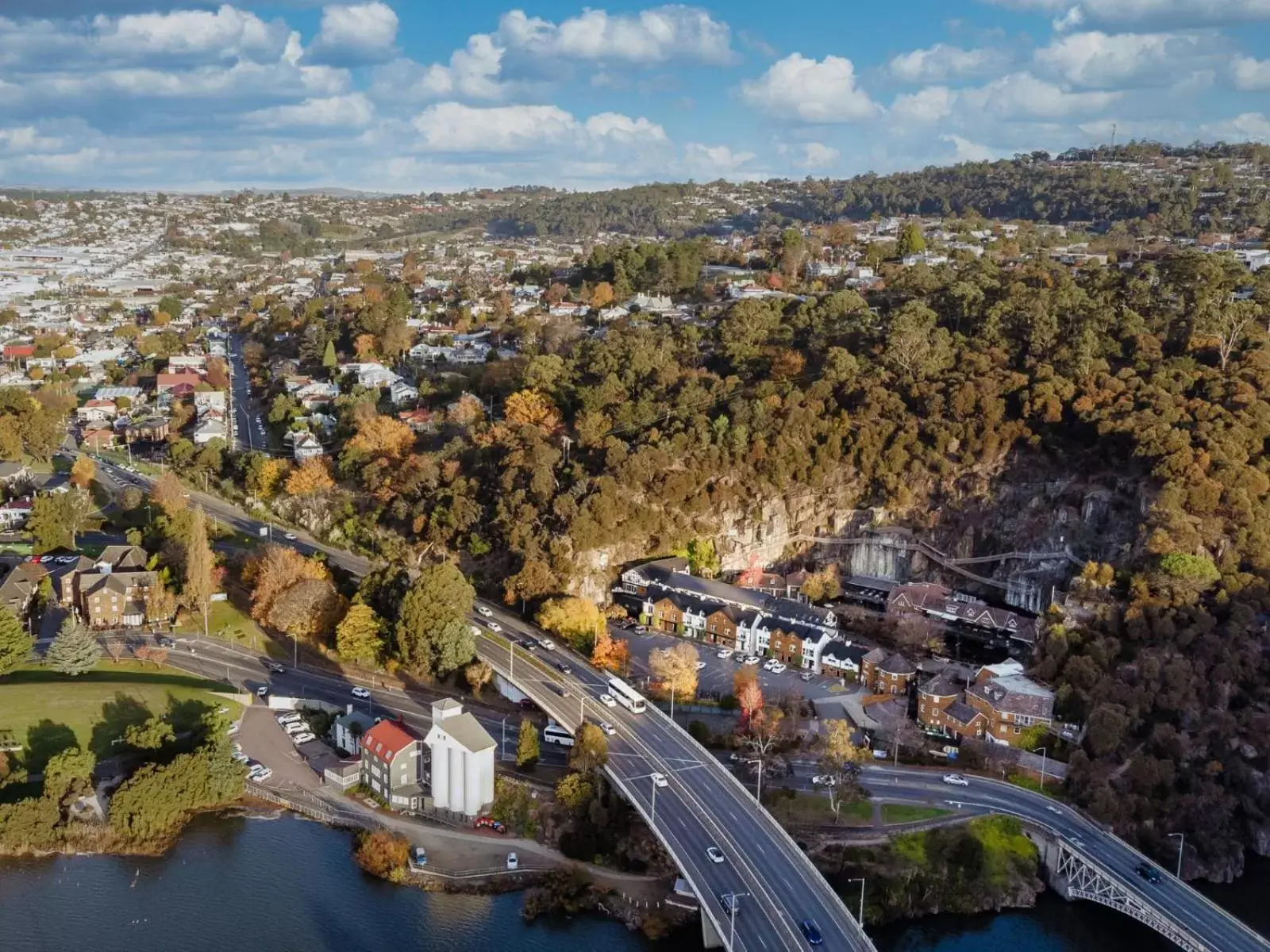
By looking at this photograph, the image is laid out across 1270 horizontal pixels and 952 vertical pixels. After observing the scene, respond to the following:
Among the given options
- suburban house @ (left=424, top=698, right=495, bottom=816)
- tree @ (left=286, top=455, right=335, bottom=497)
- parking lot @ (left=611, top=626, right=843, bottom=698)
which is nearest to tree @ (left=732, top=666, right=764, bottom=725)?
parking lot @ (left=611, top=626, right=843, bottom=698)

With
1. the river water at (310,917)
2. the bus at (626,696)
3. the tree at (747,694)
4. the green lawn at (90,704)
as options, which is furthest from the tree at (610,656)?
the green lawn at (90,704)

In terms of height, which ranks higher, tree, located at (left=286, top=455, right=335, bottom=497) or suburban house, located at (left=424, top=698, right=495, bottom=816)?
tree, located at (left=286, top=455, right=335, bottom=497)

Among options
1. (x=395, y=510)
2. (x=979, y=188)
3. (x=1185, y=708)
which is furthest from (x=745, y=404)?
(x=979, y=188)

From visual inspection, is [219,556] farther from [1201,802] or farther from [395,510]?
[1201,802]

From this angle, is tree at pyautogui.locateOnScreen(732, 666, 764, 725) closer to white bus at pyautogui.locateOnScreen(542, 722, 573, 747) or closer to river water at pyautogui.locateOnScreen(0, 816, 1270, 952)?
white bus at pyautogui.locateOnScreen(542, 722, 573, 747)

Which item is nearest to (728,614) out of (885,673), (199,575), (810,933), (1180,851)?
(885,673)
